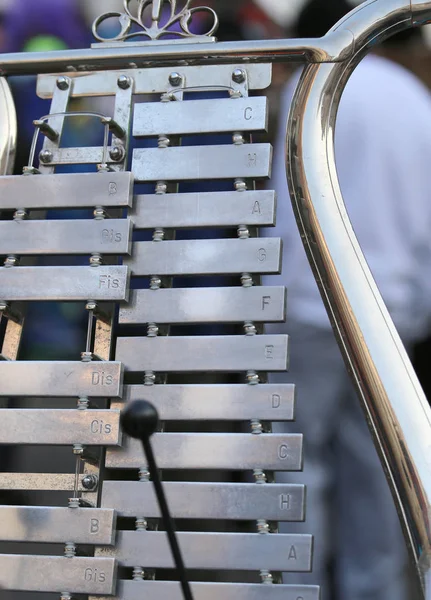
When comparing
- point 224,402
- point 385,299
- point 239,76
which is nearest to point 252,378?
point 224,402

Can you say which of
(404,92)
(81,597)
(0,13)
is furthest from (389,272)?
(0,13)

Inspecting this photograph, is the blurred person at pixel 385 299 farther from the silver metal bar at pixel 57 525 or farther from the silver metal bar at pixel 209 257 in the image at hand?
the silver metal bar at pixel 57 525

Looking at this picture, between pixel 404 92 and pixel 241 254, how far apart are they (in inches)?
24.2

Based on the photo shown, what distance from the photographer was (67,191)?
1083 mm

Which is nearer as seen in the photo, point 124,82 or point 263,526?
point 263,526

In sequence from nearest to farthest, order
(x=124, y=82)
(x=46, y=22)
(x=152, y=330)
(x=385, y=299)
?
(x=152, y=330)
(x=124, y=82)
(x=385, y=299)
(x=46, y=22)

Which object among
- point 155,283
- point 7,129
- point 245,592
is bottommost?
point 245,592

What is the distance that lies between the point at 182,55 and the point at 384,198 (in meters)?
0.49

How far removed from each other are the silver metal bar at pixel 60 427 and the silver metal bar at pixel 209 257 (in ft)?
0.56

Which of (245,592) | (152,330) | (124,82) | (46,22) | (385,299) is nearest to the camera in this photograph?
(245,592)

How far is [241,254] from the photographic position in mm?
1026

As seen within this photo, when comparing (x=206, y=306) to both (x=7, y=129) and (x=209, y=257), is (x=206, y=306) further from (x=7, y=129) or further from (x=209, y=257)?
(x=7, y=129)

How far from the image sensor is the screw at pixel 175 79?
1.12m

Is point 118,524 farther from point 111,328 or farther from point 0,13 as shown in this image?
point 0,13
